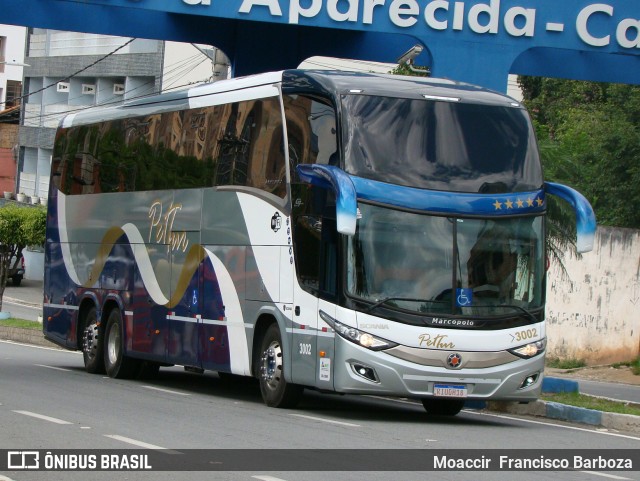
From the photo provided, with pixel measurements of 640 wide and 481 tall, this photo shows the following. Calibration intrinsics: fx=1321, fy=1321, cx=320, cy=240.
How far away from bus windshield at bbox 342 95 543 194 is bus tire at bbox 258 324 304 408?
2.58m

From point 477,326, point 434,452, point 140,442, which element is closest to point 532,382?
point 477,326

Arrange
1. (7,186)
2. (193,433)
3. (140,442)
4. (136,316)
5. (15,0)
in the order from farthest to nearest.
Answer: (7,186) → (136,316) → (15,0) → (193,433) → (140,442)

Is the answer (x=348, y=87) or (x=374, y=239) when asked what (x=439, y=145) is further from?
(x=374, y=239)

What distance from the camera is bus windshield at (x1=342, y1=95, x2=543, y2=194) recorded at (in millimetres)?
14992

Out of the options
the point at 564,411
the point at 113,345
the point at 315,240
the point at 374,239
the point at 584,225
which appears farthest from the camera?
the point at 113,345

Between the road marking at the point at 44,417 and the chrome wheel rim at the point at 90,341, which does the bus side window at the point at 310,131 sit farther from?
the chrome wheel rim at the point at 90,341

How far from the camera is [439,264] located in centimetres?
1490

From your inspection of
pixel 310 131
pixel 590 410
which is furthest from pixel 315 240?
pixel 590 410

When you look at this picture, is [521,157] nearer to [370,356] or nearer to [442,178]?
[442,178]

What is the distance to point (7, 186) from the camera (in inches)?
2776

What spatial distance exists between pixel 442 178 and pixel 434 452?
4.11 metres

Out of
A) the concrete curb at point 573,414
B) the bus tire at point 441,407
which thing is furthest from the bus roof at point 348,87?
the concrete curb at point 573,414

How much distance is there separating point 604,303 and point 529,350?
15.7m

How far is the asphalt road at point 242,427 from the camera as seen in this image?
10.9 metres
